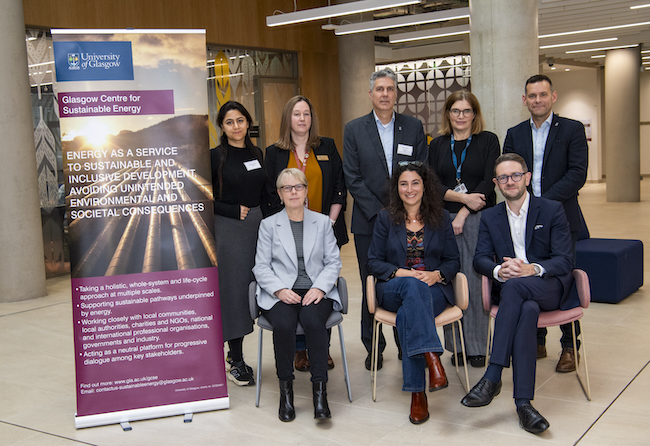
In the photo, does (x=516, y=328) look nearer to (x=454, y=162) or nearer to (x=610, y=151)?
(x=454, y=162)

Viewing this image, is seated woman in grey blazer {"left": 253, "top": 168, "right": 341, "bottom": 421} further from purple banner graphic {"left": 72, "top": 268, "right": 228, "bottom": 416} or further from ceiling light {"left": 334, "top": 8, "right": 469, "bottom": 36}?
ceiling light {"left": 334, "top": 8, "right": 469, "bottom": 36}

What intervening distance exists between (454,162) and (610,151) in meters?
11.1

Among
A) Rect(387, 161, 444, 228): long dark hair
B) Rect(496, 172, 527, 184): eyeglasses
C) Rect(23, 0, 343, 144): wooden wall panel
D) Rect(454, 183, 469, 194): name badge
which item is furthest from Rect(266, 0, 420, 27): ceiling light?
Rect(496, 172, 527, 184): eyeglasses

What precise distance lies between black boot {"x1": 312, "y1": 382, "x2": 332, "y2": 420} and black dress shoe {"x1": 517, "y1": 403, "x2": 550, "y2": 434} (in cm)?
100

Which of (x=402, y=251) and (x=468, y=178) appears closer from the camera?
(x=402, y=251)

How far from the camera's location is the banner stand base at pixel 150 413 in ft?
11.3

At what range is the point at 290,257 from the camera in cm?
361

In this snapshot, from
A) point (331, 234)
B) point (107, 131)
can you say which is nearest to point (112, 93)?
point (107, 131)

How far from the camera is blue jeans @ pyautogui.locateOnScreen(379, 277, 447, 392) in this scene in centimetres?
326

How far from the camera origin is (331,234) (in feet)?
12.2

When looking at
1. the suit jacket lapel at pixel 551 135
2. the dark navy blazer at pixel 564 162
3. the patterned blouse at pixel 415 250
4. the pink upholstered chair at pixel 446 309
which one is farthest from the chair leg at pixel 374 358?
the suit jacket lapel at pixel 551 135

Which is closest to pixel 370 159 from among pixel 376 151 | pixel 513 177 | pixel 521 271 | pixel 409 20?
pixel 376 151

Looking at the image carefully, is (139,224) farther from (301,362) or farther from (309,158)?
(301,362)

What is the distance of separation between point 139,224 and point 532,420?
91.1 inches
